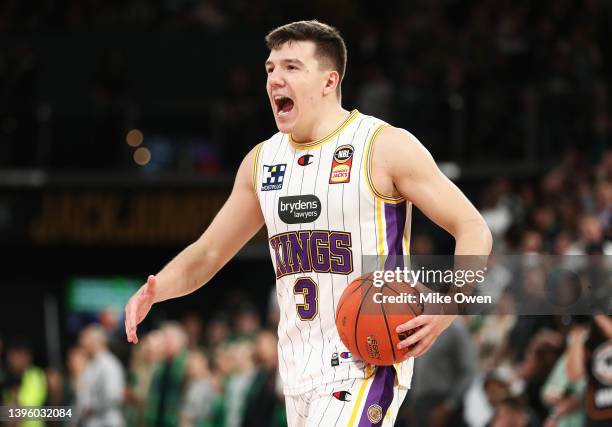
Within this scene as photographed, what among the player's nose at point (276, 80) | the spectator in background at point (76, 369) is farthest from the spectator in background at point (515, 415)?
the spectator in background at point (76, 369)

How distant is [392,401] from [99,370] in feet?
33.0

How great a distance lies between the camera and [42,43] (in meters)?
21.3

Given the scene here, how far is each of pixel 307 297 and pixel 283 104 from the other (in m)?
0.98

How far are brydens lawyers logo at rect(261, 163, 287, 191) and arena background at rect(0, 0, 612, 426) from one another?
21.4ft

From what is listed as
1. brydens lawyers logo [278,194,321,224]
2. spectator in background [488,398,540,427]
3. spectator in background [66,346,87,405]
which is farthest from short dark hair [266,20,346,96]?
spectator in background [66,346,87,405]

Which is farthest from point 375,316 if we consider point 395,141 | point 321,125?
point 321,125

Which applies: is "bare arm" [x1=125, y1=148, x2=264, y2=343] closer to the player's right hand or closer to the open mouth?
the player's right hand

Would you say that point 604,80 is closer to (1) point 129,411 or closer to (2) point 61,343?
(1) point 129,411

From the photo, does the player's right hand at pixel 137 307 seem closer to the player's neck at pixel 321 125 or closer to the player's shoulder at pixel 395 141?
the player's neck at pixel 321 125

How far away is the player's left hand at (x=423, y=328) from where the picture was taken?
484cm

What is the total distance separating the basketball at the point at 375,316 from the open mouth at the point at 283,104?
0.95 m

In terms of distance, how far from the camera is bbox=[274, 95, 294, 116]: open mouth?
5438 millimetres

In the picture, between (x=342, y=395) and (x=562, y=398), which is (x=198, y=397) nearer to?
(x=562, y=398)

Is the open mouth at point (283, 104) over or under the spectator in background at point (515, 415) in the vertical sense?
over
